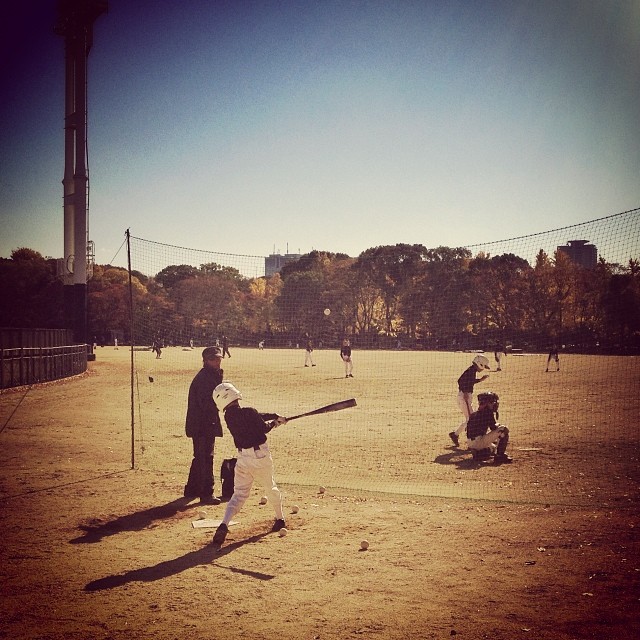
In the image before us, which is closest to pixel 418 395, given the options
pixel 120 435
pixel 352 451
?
pixel 352 451

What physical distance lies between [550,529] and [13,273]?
247 feet

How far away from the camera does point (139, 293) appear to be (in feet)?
233

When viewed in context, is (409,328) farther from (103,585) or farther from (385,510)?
(103,585)

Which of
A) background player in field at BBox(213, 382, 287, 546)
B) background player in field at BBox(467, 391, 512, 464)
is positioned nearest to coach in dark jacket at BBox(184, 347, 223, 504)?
background player in field at BBox(213, 382, 287, 546)

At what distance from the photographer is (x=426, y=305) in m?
28.7

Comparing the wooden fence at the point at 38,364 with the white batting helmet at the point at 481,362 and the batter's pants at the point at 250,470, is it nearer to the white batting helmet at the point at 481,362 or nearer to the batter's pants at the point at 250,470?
the batter's pants at the point at 250,470

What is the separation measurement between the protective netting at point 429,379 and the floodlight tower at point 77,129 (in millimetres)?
4063

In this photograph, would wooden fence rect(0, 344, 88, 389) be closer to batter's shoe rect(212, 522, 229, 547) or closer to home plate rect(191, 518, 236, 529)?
home plate rect(191, 518, 236, 529)

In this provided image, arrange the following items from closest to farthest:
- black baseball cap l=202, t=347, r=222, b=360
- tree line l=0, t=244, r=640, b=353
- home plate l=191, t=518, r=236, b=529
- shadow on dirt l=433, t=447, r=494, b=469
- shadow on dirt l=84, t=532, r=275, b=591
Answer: shadow on dirt l=84, t=532, r=275, b=591, home plate l=191, t=518, r=236, b=529, black baseball cap l=202, t=347, r=222, b=360, shadow on dirt l=433, t=447, r=494, b=469, tree line l=0, t=244, r=640, b=353

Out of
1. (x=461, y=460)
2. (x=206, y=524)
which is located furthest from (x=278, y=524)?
(x=461, y=460)

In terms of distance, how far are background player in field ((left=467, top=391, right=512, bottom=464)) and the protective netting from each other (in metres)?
0.34

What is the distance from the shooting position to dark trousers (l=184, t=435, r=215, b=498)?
855cm

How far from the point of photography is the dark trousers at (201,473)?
8.55 meters

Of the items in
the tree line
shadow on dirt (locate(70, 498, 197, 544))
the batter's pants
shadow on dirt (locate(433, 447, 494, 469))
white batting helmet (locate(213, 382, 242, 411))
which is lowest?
shadow on dirt (locate(433, 447, 494, 469))
